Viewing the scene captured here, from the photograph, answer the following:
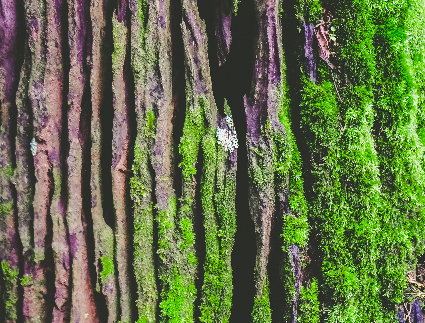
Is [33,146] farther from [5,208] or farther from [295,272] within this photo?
[295,272]

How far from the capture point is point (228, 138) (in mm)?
2223

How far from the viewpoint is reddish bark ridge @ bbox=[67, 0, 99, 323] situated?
6.92 ft

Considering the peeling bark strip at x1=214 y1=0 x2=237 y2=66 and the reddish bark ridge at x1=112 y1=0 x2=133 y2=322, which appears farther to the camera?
the peeling bark strip at x1=214 y1=0 x2=237 y2=66

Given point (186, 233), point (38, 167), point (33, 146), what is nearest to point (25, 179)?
point (38, 167)

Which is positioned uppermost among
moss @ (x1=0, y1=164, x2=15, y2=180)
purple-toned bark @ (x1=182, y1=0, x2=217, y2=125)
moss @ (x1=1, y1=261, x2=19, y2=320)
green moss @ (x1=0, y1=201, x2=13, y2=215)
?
purple-toned bark @ (x1=182, y1=0, x2=217, y2=125)

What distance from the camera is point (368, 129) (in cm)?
220

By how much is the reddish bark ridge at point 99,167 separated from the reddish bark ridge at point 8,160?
593 millimetres

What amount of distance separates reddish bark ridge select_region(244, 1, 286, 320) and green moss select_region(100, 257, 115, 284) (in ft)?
3.42

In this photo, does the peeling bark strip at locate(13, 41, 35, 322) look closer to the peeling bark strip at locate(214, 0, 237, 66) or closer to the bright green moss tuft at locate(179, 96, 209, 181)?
the bright green moss tuft at locate(179, 96, 209, 181)

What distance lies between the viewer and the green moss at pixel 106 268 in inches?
83.0

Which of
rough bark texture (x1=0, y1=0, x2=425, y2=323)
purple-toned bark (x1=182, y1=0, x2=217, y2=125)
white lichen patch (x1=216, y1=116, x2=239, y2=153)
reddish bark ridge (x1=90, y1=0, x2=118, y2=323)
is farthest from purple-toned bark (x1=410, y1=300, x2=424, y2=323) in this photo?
reddish bark ridge (x1=90, y1=0, x2=118, y2=323)

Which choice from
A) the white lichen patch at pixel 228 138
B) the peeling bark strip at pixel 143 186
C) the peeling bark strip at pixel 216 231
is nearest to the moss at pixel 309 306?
the peeling bark strip at pixel 216 231

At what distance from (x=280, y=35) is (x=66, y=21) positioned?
1.59m

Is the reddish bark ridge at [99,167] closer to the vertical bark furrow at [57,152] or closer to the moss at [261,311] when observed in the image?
the vertical bark furrow at [57,152]
